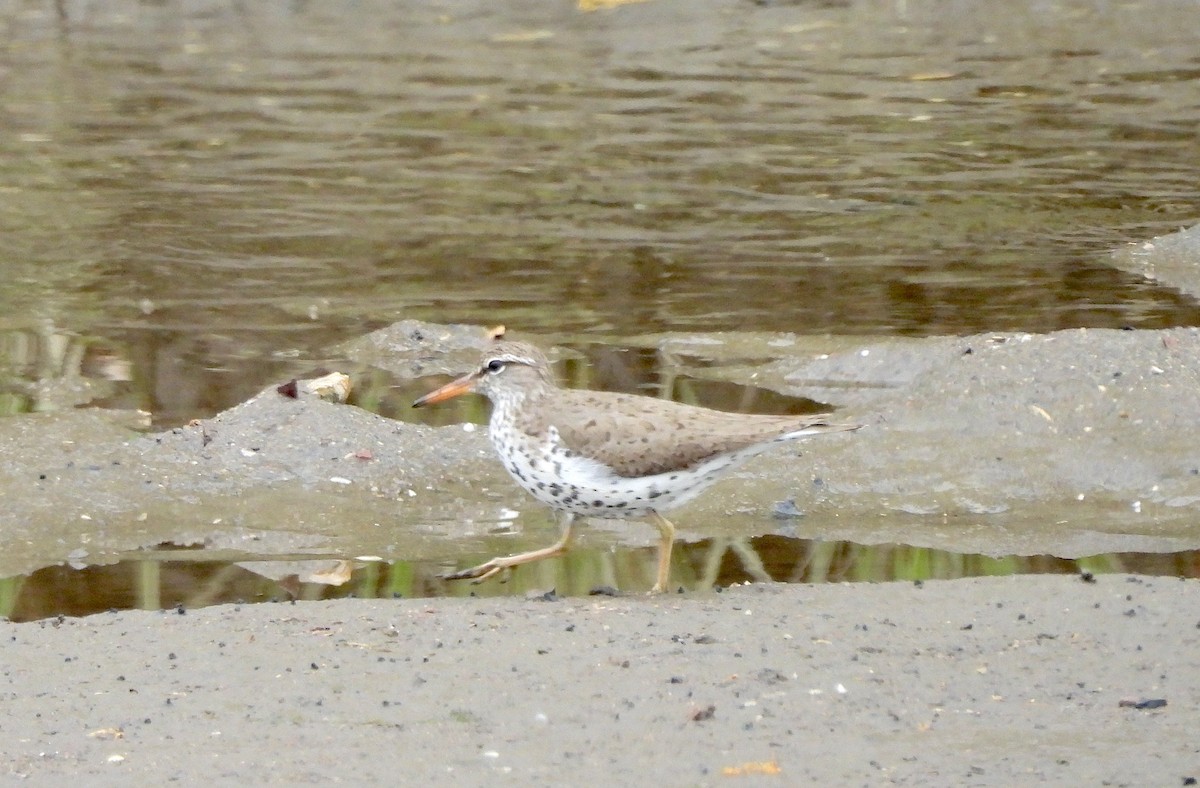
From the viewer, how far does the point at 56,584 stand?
648 cm

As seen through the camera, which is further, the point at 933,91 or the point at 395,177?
the point at 933,91

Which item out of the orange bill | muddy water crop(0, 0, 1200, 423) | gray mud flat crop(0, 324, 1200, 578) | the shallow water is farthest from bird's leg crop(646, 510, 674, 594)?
muddy water crop(0, 0, 1200, 423)

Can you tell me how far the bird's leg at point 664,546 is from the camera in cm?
641

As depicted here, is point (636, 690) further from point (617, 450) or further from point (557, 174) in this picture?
point (557, 174)

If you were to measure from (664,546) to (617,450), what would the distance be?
1.42ft

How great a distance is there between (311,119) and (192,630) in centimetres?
926

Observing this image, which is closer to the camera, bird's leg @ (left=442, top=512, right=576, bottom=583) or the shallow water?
the shallow water

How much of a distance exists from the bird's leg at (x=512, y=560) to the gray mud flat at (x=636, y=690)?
40 centimetres

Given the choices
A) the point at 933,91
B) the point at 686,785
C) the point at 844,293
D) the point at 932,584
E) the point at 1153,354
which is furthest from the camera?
the point at 933,91

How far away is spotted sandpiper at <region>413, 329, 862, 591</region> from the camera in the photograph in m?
6.32

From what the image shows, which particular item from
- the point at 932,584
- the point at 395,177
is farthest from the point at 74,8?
the point at 932,584

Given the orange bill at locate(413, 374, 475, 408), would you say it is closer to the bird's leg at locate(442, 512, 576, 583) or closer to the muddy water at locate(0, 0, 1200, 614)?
the bird's leg at locate(442, 512, 576, 583)

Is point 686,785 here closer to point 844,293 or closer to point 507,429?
point 507,429

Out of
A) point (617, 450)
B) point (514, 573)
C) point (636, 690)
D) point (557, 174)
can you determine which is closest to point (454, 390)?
point (514, 573)
